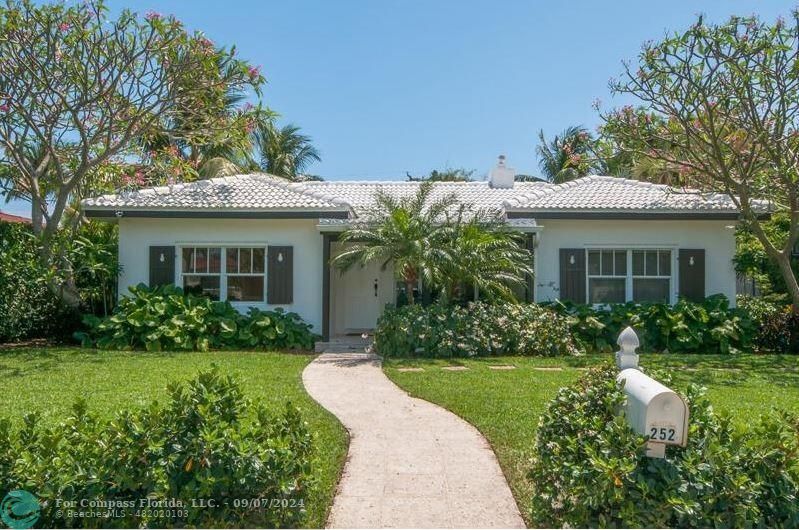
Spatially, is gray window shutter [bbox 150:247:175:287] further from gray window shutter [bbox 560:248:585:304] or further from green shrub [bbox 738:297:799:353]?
green shrub [bbox 738:297:799:353]

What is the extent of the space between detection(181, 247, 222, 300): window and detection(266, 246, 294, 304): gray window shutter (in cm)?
133

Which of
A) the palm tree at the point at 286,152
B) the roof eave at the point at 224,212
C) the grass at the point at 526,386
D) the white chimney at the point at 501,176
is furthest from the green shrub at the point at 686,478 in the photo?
the palm tree at the point at 286,152

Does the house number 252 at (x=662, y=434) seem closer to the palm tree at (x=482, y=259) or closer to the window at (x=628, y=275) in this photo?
the palm tree at (x=482, y=259)

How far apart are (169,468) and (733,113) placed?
1363cm

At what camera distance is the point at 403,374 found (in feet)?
34.4

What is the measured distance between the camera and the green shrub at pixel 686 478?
3459 millimetres

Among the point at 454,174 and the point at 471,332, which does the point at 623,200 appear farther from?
the point at 454,174

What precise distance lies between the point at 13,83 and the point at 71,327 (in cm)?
574

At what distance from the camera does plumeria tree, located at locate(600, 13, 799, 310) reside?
40.8 ft

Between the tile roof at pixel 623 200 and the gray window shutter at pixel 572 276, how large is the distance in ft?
3.92

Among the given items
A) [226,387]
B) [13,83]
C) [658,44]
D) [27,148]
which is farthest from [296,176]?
[226,387]

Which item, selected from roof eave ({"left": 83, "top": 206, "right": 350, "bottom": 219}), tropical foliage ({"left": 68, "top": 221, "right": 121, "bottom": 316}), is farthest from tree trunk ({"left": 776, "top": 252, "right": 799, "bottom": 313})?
tropical foliage ({"left": 68, "top": 221, "right": 121, "bottom": 316})

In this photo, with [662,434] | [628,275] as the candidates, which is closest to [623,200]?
[628,275]

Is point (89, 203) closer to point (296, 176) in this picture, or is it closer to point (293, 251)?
point (293, 251)
